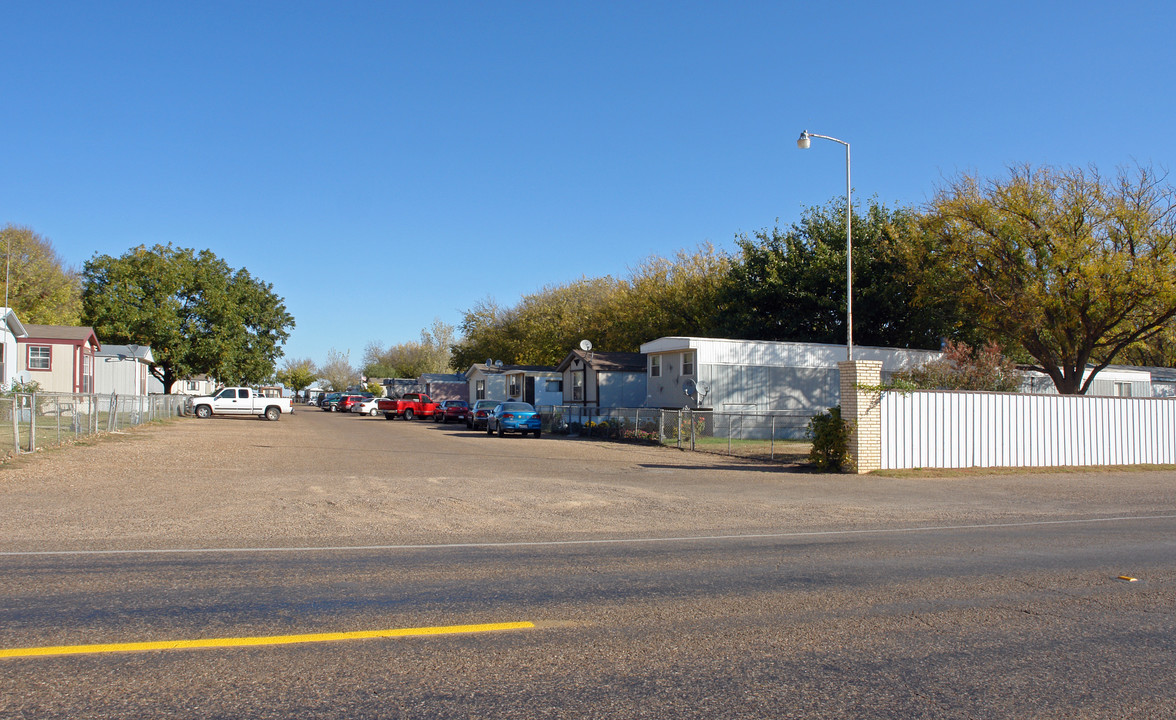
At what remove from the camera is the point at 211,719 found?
4.05m

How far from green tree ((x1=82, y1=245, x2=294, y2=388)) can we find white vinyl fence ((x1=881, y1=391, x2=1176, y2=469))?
45.0 m

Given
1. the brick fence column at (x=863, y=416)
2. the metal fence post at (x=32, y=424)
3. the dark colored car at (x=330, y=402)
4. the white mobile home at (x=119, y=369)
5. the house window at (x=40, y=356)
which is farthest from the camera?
the dark colored car at (x=330, y=402)

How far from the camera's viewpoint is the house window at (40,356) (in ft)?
124

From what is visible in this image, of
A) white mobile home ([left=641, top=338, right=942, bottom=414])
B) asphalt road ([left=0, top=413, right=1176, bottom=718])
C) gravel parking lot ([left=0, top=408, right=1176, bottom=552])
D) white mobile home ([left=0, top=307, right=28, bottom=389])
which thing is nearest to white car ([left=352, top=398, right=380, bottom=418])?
white mobile home ([left=0, top=307, right=28, bottom=389])

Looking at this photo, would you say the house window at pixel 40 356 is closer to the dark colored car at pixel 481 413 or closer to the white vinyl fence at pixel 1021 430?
the dark colored car at pixel 481 413

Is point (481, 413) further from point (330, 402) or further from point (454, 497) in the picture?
point (330, 402)

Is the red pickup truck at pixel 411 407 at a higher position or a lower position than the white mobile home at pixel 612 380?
lower

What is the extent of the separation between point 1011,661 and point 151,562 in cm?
752

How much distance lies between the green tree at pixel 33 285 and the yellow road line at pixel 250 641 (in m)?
53.2

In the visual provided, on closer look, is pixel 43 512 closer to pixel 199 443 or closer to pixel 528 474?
pixel 528 474

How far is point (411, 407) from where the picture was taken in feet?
178

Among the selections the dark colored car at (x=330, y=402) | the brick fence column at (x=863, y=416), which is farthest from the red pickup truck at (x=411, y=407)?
the brick fence column at (x=863, y=416)

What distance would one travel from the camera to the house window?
124 ft

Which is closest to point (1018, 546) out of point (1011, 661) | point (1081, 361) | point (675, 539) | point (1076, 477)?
point (675, 539)
